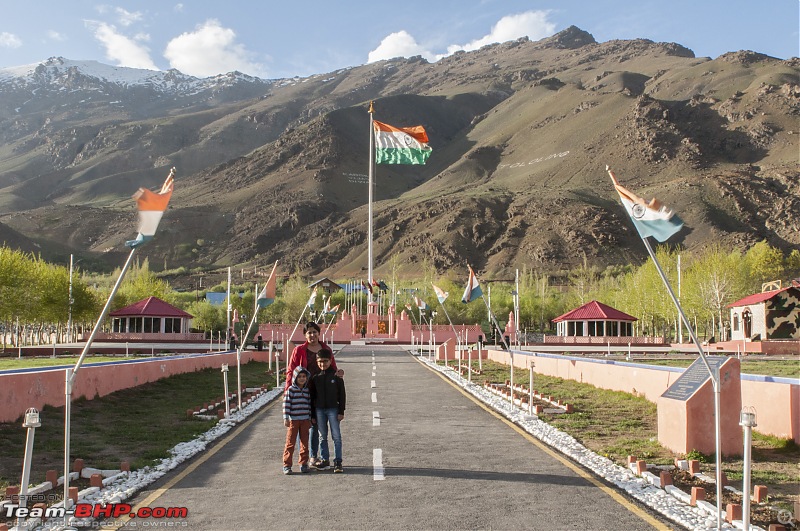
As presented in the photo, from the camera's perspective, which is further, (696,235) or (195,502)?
(696,235)

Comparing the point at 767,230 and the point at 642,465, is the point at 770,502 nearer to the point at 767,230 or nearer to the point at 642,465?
the point at 642,465

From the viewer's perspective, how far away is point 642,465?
10.6 metres

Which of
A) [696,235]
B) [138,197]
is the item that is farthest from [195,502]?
[696,235]

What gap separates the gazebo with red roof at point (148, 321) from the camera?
7206 centimetres

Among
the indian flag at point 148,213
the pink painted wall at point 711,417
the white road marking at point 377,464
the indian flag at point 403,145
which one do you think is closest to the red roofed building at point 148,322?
the indian flag at point 403,145

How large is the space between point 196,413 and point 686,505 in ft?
39.8

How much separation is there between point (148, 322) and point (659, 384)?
2452 inches

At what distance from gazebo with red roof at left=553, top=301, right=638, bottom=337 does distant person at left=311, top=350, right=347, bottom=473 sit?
208 ft

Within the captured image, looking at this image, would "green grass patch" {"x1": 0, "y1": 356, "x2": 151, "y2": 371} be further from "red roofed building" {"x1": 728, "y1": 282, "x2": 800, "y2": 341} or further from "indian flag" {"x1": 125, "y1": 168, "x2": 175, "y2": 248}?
"red roofed building" {"x1": 728, "y1": 282, "x2": 800, "y2": 341}

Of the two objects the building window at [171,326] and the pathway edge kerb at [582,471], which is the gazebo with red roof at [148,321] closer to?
the building window at [171,326]

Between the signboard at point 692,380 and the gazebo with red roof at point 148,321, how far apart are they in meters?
63.4

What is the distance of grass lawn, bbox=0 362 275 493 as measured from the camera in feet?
38.4

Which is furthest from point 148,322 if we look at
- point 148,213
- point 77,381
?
point 148,213

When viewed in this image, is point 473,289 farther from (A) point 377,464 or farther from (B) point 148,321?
(B) point 148,321
